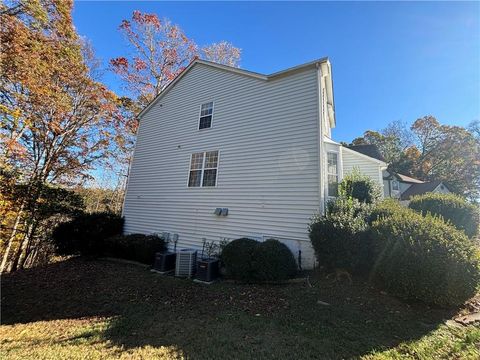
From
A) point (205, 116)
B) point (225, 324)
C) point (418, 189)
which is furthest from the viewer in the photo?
point (418, 189)

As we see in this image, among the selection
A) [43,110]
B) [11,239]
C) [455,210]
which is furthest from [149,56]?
[455,210]

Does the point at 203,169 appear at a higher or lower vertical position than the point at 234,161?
lower

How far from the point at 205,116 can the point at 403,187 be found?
1085 inches

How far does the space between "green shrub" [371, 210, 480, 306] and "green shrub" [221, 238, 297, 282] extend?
2.21 metres

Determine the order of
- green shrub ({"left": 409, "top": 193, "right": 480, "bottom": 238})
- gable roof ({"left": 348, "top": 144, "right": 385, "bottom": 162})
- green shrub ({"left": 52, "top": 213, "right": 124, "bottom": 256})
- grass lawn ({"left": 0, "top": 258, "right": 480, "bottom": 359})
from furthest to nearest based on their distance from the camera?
gable roof ({"left": 348, "top": 144, "right": 385, "bottom": 162}) → green shrub ({"left": 52, "top": 213, "right": 124, "bottom": 256}) → green shrub ({"left": 409, "top": 193, "right": 480, "bottom": 238}) → grass lawn ({"left": 0, "top": 258, "right": 480, "bottom": 359})

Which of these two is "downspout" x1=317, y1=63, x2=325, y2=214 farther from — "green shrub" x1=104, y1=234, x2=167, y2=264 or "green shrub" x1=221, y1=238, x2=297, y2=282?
"green shrub" x1=104, y1=234, x2=167, y2=264

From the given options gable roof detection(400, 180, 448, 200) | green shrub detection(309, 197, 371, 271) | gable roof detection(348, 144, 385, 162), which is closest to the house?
green shrub detection(309, 197, 371, 271)

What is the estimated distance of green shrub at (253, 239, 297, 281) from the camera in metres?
6.35

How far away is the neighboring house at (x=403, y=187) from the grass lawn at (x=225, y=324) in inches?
943

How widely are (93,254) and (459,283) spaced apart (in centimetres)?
1210

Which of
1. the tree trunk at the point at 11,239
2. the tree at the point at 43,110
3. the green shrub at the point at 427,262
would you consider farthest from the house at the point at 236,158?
the tree trunk at the point at 11,239

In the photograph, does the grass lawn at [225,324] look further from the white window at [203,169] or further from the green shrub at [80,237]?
the white window at [203,169]

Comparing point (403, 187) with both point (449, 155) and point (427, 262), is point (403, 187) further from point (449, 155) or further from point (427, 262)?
point (427, 262)

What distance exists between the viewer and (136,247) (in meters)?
9.23
